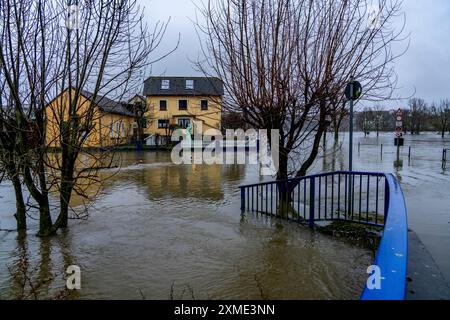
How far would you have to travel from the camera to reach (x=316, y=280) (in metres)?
4.29

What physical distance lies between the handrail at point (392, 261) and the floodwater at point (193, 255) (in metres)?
1.79

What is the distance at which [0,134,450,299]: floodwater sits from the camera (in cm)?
410

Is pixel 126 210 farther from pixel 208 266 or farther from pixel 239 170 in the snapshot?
pixel 239 170

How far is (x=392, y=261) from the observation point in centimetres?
183

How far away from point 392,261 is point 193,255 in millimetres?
3755

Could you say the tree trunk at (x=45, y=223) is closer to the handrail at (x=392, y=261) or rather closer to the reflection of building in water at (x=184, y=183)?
the reflection of building in water at (x=184, y=183)

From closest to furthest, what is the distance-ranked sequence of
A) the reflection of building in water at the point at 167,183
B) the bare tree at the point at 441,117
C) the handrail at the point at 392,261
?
the handrail at the point at 392,261
the reflection of building in water at the point at 167,183
the bare tree at the point at 441,117

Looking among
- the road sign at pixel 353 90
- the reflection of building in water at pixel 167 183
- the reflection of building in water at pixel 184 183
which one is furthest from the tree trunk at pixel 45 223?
the road sign at pixel 353 90

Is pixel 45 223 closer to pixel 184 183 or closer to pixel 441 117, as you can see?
pixel 184 183

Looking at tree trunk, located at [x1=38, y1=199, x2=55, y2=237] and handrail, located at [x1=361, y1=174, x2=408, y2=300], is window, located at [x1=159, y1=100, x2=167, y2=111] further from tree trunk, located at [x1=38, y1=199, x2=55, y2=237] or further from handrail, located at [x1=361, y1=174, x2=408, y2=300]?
handrail, located at [x1=361, y1=174, x2=408, y2=300]

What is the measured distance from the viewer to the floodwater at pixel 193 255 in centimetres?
410

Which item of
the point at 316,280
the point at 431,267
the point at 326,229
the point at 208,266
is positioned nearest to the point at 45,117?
the point at 208,266

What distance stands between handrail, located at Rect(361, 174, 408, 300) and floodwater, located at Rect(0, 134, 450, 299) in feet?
5.89

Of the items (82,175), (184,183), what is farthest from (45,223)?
(184,183)
